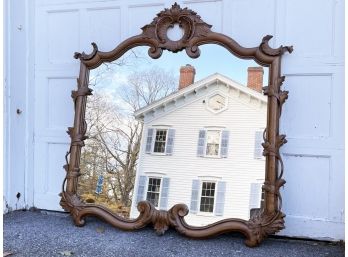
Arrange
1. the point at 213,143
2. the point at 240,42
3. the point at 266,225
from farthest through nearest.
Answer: the point at 240,42
the point at 213,143
the point at 266,225

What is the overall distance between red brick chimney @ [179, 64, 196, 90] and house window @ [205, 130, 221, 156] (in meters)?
0.30

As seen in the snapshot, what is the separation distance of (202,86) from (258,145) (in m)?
0.44

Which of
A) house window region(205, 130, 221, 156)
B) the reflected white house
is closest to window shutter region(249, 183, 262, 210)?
the reflected white house

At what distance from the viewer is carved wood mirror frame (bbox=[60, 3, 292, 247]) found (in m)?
1.86

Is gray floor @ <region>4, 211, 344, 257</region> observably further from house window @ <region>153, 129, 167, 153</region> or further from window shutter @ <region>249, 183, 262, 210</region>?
house window @ <region>153, 129, 167, 153</region>

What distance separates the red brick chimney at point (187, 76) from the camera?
2002 millimetres

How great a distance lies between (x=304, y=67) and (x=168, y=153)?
880mm

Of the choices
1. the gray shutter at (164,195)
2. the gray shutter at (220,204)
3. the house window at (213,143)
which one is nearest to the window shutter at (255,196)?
the gray shutter at (220,204)

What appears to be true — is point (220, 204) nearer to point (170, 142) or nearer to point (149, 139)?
point (170, 142)

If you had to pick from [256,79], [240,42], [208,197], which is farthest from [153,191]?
[240,42]

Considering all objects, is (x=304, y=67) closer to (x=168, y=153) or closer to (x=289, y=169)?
(x=289, y=169)

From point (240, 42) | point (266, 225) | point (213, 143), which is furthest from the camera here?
point (240, 42)

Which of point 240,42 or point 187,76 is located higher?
point 240,42

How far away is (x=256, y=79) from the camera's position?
193cm
